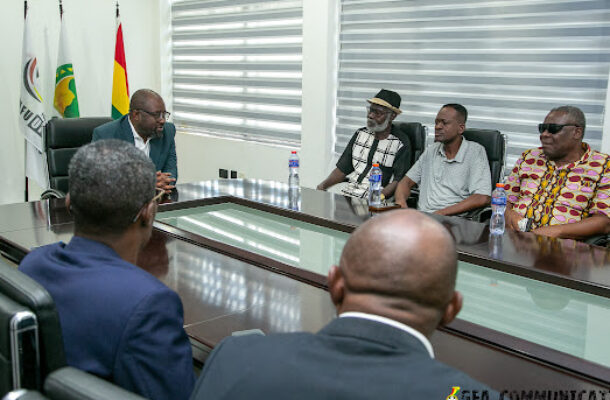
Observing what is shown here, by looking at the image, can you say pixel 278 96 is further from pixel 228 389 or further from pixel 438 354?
pixel 228 389

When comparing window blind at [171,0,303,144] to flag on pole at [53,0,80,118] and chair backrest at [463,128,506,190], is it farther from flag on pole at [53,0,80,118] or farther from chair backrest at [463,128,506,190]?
chair backrest at [463,128,506,190]

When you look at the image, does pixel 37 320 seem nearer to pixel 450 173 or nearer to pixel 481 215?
pixel 481 215

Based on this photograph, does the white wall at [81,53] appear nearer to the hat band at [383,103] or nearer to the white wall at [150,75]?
the white wall at [150,75]

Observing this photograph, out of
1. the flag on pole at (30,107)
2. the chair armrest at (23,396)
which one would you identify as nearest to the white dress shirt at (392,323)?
the chair armrest at (23,396)

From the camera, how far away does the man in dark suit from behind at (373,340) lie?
2.43 ft

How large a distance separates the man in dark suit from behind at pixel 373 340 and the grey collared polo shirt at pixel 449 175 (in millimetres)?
→ 2720

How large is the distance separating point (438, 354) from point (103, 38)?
544cm

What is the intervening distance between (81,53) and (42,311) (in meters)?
5.23

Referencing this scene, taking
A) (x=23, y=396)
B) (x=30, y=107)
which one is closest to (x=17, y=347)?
(x=23, y=396)

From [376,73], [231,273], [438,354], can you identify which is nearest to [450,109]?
[376,73]

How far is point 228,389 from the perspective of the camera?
0.80 metres

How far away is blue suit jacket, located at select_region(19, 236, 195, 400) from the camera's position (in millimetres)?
1133

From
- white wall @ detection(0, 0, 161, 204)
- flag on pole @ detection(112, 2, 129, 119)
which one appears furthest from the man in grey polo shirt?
white wall @ detection(0, 0, 161, 204)

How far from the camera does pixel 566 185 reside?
9.95 feet
